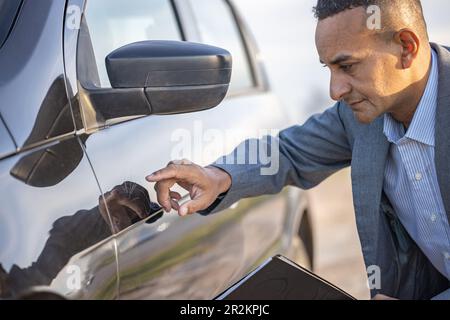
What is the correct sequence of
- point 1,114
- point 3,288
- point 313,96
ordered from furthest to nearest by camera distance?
1. point 313,96
2. point 1,114
3. point 3,288

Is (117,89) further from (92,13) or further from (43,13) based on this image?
(92,13)

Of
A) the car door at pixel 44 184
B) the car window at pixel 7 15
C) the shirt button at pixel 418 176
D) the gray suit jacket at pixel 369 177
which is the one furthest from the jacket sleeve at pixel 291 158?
the car window at pixel 7 15

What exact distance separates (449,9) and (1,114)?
154cm

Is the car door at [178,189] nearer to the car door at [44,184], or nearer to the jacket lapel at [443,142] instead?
the car door at [44,184]

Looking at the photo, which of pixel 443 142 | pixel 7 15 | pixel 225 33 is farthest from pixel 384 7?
pixel 225 33

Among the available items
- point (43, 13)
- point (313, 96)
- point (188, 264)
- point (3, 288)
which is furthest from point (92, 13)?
point (313, 96)

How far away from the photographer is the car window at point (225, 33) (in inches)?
135

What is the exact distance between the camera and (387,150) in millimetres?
2348

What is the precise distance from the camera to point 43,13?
200cm

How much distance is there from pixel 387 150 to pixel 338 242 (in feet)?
12.9

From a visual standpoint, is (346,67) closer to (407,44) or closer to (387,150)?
(407,44)

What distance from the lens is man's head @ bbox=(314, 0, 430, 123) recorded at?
2.15 metres

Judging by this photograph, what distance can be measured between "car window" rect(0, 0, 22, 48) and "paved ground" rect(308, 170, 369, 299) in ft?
8.82

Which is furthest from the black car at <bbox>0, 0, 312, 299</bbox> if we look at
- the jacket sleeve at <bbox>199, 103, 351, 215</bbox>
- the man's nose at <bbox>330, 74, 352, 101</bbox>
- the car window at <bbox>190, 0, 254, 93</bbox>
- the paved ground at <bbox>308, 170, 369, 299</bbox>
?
the paved ground at <bbox>308, 170, 369, 299</bbox>
